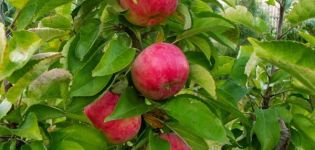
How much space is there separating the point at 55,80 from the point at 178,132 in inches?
11.8

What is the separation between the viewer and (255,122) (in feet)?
4.72

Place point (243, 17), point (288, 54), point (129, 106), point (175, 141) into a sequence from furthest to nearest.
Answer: point (243, 17), point (175, 141), point (129, 106), point (288, 54)

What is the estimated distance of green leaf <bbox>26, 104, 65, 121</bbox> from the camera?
1128mm

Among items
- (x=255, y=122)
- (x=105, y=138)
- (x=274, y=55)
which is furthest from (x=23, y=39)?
(x=255, y=122)

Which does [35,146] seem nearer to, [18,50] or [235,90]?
[18,50]

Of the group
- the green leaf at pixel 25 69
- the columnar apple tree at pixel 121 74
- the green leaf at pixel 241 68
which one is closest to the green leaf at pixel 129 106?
the columnar apple tree at pixel 121 74

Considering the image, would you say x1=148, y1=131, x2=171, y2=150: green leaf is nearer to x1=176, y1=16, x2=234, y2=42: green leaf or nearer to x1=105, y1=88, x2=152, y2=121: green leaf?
x1=105, y1=88, x2=152, y2=121: green leaf

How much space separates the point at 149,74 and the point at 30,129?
261 millimetres

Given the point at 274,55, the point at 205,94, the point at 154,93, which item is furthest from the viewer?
the point at 205,94

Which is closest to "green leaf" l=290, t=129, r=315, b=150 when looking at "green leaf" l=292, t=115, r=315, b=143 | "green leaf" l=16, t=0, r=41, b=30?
"green leaf" l=292, t=115, r=315, b=143

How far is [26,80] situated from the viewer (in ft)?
3.75

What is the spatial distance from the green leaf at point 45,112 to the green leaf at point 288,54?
1.46 ft

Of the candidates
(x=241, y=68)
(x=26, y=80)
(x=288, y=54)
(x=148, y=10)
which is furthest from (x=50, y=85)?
(x=241, y=68)

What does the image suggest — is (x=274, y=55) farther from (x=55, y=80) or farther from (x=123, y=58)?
(x=55, y=80)
